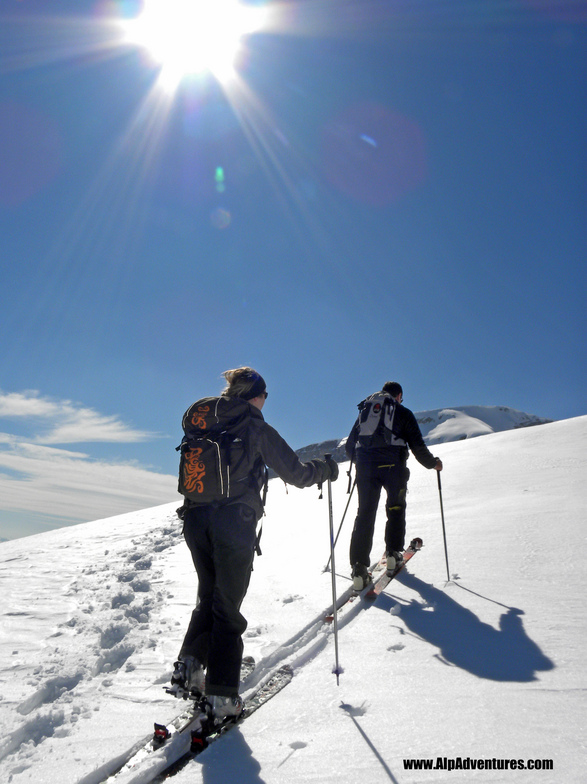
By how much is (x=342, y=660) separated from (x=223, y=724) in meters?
0.90

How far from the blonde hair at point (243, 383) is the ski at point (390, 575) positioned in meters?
2.38

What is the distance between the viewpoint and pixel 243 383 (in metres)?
3.02

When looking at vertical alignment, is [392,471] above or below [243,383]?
below

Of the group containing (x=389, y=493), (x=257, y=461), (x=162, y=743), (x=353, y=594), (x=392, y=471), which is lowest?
(x=162, y=743)

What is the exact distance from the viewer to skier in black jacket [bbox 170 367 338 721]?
245cm

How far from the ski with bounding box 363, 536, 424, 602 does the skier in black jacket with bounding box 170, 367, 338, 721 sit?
1.87 metres

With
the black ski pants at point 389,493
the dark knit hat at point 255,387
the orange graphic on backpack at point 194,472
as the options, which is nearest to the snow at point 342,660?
the black ski pants at point 389,493

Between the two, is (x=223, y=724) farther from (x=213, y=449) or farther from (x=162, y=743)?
(x=213, y=449)

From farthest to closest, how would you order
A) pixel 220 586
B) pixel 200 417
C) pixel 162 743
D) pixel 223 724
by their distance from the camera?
1. pixel 200 417
2. pixel 220 586
3. pixel 223 724
4. pixel 162 743

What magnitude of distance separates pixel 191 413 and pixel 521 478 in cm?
751

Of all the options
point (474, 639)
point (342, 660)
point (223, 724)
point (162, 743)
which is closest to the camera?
point (162, 743)

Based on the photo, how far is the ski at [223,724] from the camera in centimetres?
207

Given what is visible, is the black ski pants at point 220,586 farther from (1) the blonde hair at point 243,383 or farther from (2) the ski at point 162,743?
(1) the blonde hair at point 243,383

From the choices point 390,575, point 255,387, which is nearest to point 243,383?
point 255,387
